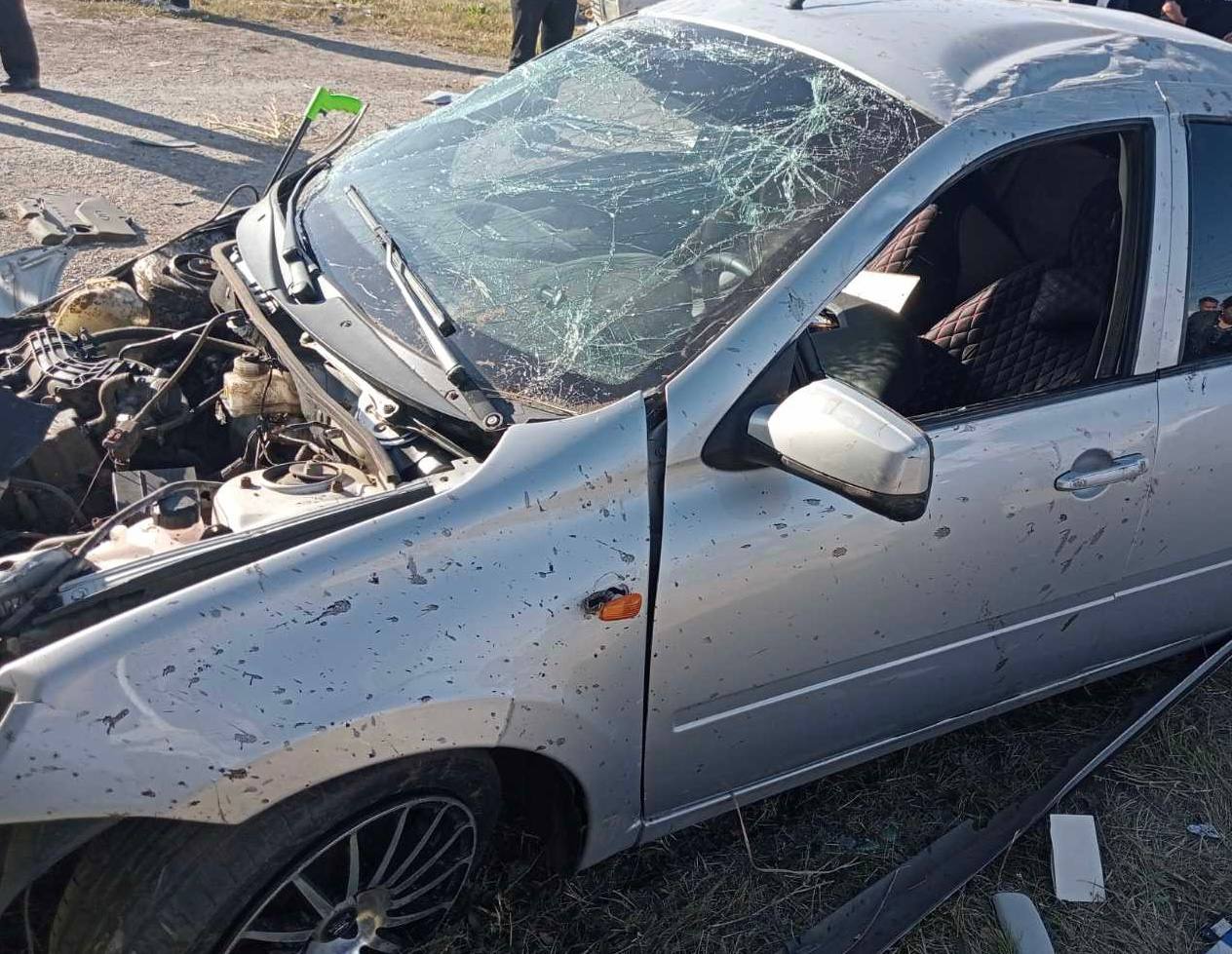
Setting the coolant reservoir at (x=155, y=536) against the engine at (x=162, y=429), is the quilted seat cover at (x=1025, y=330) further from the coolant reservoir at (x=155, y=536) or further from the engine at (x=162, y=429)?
the coolant reservoir at (x=155, y=536)

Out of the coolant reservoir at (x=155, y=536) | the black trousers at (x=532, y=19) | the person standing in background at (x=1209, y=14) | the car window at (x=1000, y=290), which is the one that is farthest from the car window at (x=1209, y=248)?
the black trousers at (x=532, y=19)

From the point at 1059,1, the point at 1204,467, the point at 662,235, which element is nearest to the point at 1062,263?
the point at 1204,467

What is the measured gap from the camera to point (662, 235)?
223 cm

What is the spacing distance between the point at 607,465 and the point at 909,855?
1.35m

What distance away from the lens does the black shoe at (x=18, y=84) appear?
778 cm

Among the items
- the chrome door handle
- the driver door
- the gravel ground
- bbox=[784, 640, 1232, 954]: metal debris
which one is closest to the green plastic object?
the driver door

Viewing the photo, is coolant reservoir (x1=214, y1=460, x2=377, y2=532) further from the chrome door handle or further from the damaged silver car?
the chrome door handle

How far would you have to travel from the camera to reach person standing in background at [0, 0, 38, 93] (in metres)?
7.54

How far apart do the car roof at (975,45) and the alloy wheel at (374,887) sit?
64.8 inches

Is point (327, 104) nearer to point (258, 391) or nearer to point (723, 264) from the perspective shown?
point (258, 391)

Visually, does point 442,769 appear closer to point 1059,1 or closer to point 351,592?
point 351,592

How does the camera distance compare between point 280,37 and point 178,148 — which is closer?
point 178,148

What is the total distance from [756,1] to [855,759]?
6.04ft

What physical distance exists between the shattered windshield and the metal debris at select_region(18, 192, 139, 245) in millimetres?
2357
